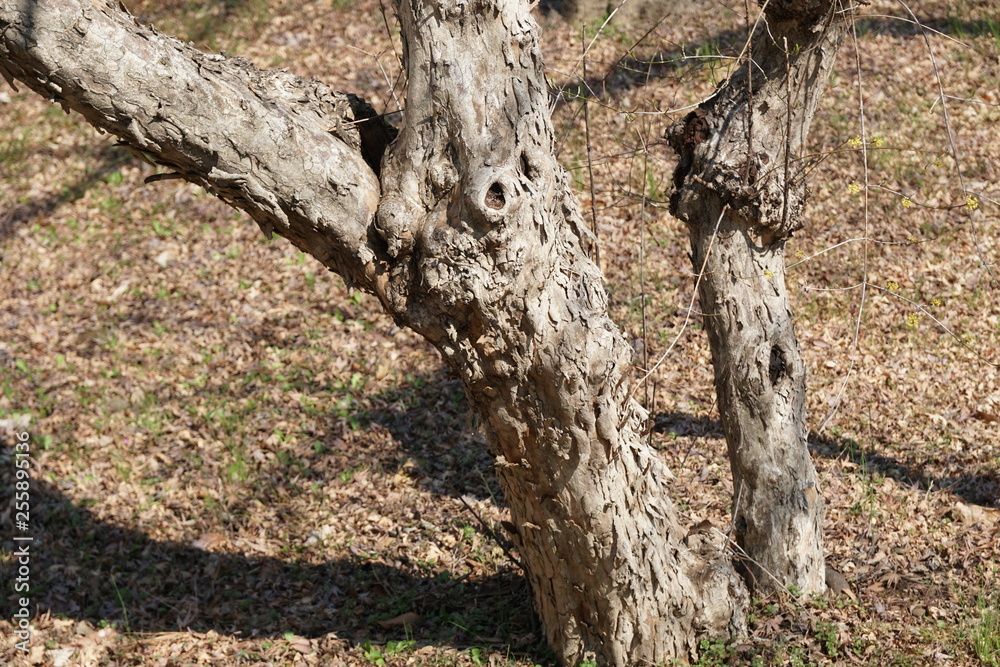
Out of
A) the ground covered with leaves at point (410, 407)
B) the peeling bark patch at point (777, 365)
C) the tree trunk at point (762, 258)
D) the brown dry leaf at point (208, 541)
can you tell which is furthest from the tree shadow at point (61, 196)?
the peeling bark patch at point (777, 365)

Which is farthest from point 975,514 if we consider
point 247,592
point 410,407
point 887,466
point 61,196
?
point 61,196

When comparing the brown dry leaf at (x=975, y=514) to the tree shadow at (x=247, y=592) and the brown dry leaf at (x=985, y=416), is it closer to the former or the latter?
the brown dry leaf at (x=985, y=416)

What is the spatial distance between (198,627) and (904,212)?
19.7 ft

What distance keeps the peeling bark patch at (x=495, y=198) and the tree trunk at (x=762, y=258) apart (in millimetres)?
1096

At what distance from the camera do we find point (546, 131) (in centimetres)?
274

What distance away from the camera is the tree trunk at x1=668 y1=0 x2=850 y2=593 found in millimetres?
3279

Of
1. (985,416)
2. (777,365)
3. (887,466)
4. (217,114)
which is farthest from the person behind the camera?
(985,416)

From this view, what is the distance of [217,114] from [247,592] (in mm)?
2962

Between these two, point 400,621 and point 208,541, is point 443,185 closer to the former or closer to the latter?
point 400,621

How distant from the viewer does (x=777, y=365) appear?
365cm

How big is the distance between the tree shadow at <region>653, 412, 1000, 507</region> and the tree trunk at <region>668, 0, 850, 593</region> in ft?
3.33

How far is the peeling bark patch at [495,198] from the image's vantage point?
2.55m

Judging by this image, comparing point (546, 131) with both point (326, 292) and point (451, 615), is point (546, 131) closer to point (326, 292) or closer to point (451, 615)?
point (451, 615)

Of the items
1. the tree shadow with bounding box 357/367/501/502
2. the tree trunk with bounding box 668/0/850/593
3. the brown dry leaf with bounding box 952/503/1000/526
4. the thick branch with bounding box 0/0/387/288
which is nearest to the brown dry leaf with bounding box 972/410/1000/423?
the brown dry leaf with bounding box 952/503/1000/526
